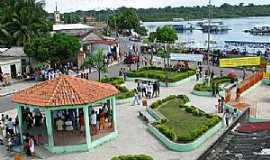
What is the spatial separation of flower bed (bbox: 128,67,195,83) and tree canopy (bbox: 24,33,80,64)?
23.3 ft

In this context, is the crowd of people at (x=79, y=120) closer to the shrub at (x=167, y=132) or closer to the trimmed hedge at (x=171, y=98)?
the shrub at (x=167, y=132)

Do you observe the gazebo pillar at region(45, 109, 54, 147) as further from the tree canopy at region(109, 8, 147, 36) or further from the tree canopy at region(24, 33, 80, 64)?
the tree canopy at region(109, 8, 147, 36)

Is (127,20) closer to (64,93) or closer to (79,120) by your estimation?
(79,120)

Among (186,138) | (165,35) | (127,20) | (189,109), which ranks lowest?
(186,138)

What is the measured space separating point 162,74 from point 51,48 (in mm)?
11647

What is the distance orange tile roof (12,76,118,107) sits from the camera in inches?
827

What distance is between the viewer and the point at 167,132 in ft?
70.9

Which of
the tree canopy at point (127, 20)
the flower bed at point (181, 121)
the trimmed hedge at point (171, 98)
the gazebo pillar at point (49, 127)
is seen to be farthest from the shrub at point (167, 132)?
the tree canopy at point (127, 20)

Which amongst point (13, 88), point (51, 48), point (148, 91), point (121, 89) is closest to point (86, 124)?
point (148, 91)

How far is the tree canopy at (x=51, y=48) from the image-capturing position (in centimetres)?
4209

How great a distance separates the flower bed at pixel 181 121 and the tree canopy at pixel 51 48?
16.3 m

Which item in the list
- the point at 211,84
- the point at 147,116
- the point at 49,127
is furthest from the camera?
the point at 211,84

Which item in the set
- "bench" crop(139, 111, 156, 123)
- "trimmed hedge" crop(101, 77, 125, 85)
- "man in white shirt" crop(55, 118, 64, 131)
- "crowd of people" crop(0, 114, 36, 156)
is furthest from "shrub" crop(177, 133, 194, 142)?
"trimmed hedge" crop(101, 77, 125, 85)

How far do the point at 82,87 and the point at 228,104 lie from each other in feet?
36.7
